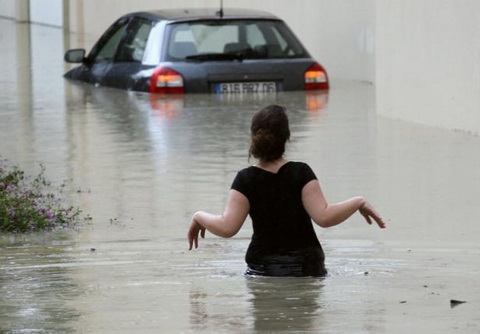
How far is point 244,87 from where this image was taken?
66.9ft

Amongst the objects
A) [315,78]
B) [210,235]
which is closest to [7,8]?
[315,78]

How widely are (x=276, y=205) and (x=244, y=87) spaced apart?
1288 cm

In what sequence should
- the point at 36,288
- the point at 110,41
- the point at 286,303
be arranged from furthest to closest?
the point at 110,41, the point at 36,288, the point at 286,303

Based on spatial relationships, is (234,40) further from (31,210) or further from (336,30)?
(31,210)

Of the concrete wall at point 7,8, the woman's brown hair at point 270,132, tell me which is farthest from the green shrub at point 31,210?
the concrete wall at point 7,8

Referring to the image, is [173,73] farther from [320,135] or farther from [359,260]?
[359,260]

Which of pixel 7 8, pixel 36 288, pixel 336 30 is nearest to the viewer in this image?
pixel 36 288

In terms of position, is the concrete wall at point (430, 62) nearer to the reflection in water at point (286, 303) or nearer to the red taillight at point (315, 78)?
the red taillight at point (315, 78)

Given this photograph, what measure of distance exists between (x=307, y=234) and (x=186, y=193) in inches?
177

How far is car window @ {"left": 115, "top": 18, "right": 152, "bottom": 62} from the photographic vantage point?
69.3ft

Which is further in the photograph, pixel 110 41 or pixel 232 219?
pixel 110 41

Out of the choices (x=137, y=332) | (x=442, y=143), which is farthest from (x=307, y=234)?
(x=442, y=143)

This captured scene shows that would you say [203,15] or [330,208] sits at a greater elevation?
[203,15]

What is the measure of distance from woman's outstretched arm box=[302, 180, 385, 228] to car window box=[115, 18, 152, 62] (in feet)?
44.6
